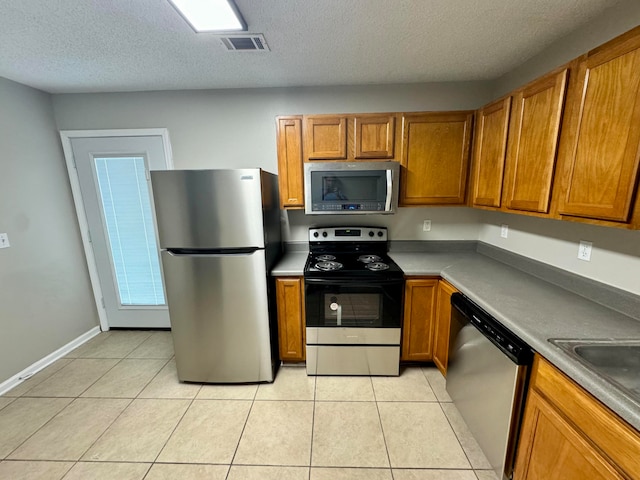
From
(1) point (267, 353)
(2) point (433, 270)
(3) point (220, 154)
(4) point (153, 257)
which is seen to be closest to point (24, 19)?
(3) point (220, 154)

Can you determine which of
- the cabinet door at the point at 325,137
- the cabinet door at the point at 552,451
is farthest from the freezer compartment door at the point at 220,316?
the cabinet door at the point at 552,451

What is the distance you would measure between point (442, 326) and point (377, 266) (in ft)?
2.25

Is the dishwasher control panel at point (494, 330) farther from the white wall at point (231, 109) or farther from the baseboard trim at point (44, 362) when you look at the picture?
the baseboard trim at point (44, 362)

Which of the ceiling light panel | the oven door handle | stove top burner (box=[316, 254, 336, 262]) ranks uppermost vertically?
the ceiling light panel

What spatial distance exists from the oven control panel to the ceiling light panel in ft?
5.31

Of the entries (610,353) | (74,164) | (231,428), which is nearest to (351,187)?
(610,353)

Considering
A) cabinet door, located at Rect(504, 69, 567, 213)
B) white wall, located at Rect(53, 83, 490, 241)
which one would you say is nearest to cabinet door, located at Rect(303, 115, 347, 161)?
white wall, located at Rect(53, 83, 490, 241)

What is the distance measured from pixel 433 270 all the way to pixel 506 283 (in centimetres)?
48

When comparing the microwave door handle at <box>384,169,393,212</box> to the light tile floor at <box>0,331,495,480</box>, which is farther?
the microwave door handle at <box>384,169,393,212</box>

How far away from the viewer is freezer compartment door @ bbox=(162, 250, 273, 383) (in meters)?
1.91

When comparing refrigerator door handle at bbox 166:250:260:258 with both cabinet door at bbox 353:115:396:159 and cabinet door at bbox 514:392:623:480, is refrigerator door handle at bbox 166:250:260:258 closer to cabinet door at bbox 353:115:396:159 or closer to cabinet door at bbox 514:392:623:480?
cabinet door at bbox 353:115:396:159

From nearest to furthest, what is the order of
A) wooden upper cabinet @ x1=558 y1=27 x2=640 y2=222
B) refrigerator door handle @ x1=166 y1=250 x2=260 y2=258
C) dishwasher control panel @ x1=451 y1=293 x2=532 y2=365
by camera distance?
wooden upper cabinet @ x1=558 y1=27 x2=640 y2=222 < dishwasher control panel @ x1=451 y1=293 x2=532 y2=365 < refrigerator door handle @ x1=166 y1=250 x2=260 y2=258

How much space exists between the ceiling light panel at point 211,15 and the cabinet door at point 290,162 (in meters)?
0.76

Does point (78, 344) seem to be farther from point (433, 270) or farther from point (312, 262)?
point (433, 270)
